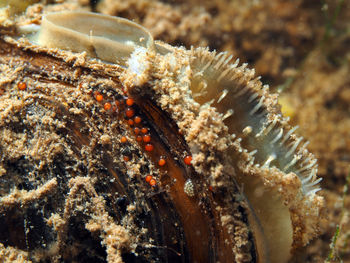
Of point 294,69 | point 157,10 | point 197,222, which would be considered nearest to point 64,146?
point 197,222

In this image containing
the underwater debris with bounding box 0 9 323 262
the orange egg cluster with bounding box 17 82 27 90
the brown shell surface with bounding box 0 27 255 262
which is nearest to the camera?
the underwater debris with bounding box 0 9 323 262

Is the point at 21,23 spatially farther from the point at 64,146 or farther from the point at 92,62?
the point at 64,146

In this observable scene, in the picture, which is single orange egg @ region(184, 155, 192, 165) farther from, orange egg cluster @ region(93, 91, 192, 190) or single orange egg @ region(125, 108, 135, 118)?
single orange egg @ region(125, 108, 135, 118)

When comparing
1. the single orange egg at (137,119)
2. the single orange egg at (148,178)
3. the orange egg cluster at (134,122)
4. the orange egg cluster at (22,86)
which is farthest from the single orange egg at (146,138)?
the orange egg cluster at (22,86)

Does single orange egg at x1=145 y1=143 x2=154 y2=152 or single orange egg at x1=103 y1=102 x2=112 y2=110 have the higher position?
single orange egg at x1=103 y1=102 x2=112 y2=110

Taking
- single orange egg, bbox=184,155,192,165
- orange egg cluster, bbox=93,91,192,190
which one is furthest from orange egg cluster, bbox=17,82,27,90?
single orange egg, bbox=184,155,192,165

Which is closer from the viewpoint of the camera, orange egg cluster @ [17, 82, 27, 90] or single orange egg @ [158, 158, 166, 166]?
single orange egg @ [158, 158, 166, 166]

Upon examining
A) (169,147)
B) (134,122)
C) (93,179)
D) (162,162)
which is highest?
(134,122)

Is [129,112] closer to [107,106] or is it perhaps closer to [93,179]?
[107,106]

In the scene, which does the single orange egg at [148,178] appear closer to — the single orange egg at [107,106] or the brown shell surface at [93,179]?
the brown shell surface at [93,179]

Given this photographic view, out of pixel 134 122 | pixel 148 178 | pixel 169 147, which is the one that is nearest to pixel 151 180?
pixel 148 178
